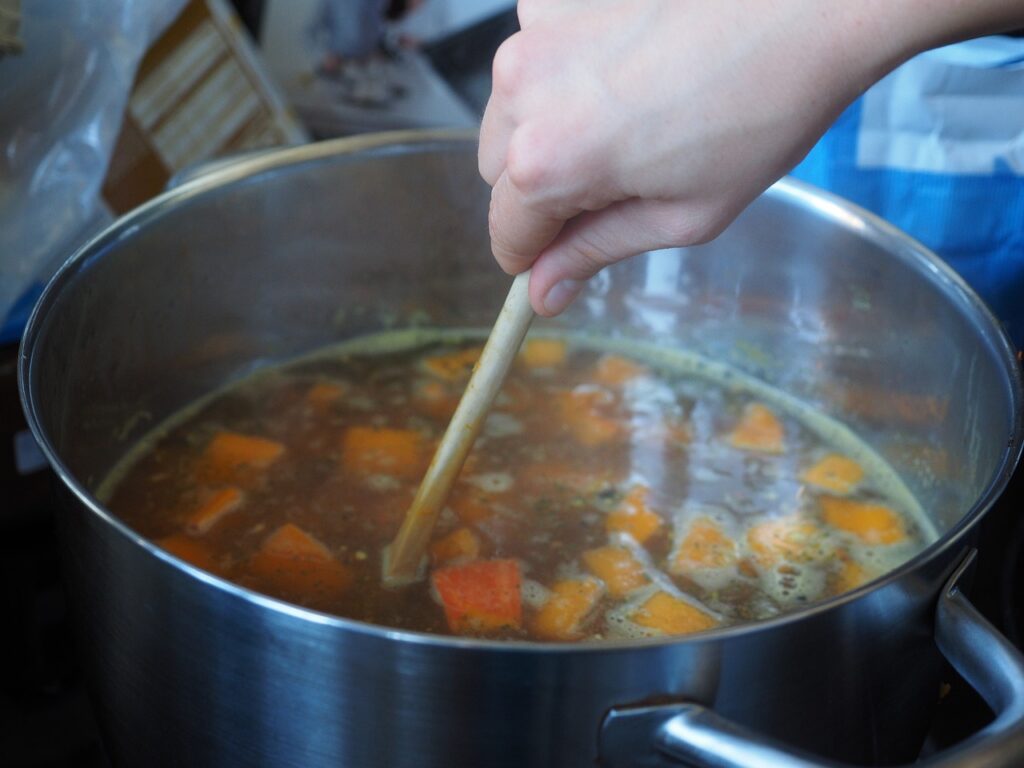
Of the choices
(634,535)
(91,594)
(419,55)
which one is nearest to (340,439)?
(634,535)

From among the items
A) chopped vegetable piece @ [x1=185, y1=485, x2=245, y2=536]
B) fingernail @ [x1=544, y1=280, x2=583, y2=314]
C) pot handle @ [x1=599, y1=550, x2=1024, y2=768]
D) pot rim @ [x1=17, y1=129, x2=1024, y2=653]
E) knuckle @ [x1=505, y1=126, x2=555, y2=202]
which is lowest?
chopped vegetable piece @ [x1=185, y1=485, x2=245, y2=536]

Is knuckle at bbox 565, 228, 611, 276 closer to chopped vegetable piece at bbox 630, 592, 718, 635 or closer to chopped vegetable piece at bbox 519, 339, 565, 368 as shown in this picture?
chopped vegetable piece at bbox 630, 592, 718, 635

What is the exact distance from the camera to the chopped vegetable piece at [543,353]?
1.21 metres

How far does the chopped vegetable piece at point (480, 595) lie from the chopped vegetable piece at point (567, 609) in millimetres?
18

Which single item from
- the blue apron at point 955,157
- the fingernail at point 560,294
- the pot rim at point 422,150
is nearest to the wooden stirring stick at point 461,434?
the fingernail at point 560,294

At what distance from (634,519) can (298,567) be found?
28 centimetres

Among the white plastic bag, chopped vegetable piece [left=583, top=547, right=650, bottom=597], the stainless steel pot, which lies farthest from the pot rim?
chopped vegetable piece [left=583, top=547, right=650, bottom=597]

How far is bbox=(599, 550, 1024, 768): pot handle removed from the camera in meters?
0.53

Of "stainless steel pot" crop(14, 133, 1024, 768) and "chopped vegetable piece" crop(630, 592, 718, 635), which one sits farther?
"chopped vegetable piece" crop(630, 592, 718, 635)

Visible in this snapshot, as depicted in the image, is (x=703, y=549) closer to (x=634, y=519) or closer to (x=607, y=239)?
(x=634, y=519)

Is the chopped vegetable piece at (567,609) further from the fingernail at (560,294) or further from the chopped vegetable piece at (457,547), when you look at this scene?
the fingernail at (560,294)

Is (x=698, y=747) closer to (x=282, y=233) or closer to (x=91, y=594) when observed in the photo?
(x=91, y=594)

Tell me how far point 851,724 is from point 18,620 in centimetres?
75

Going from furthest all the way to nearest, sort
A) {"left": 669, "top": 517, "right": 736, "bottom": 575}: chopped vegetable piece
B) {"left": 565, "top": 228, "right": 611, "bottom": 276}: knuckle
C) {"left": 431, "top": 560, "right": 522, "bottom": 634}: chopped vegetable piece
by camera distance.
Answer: {"left": 669, "top": 517, "right": 736, "bottom": 575}: chopped vegetable piece → {"left": 431, "top": 560, "right": 522, "bottom": 634}: chopped vegetable piece → {"left": 565, "top": 228, "right": 611, "bottom": 276}: knuckle
